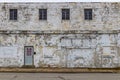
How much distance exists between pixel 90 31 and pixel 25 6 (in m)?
7.83

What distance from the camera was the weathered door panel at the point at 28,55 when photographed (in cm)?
3791

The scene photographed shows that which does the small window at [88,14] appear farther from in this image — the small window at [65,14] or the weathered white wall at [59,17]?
the small window at [65,14]

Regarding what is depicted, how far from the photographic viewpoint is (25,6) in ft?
131

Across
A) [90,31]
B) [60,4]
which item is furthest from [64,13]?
[90,31]

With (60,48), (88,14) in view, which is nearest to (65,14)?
(88,14)

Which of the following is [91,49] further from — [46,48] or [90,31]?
[46,48]

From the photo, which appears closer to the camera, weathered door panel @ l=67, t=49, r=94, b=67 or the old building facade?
the old building facade

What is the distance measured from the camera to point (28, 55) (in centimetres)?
3809

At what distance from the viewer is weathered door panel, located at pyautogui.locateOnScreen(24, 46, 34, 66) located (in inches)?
1492

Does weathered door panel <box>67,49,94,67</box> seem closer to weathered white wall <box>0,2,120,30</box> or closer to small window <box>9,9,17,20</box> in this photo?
weathered white wall <box>0,2,120,30</box>

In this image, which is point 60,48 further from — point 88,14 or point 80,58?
point 88,14

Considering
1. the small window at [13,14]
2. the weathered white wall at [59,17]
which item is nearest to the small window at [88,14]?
the weathered white wall at [59,17]

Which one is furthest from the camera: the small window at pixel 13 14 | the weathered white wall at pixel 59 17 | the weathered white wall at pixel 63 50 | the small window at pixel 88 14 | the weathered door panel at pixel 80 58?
the small window at pixel 88 14

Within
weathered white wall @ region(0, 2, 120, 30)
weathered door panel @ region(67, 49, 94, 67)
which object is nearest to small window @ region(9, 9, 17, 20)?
weathered white wall @ region(0, 2, 120, 30)
